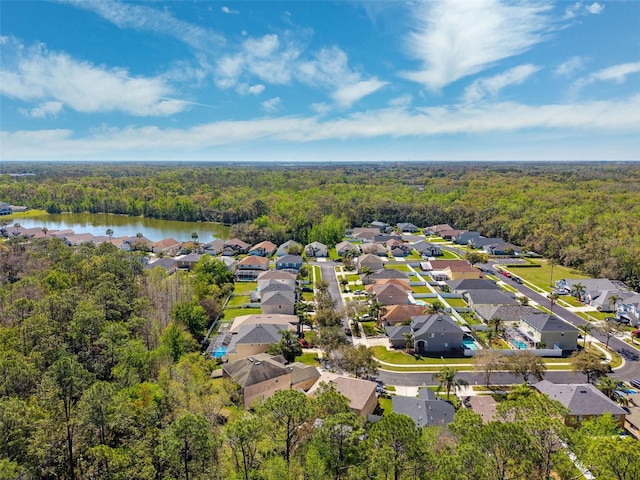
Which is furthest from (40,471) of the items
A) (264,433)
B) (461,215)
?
(461,215)

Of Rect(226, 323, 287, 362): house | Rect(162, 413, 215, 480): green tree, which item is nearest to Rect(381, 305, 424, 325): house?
Rect(226, 323, 287, 362): house

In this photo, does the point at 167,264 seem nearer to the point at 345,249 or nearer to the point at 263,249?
the point at 263,249

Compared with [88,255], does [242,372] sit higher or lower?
lower

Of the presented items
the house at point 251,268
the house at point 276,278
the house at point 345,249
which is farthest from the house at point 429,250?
the house at point 251,268

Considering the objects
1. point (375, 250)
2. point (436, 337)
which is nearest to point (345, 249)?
point (375, 250)

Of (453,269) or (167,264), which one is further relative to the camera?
(167,264)

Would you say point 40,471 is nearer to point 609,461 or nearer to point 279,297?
point 609,461

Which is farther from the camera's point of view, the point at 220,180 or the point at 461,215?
the point at 220,180
